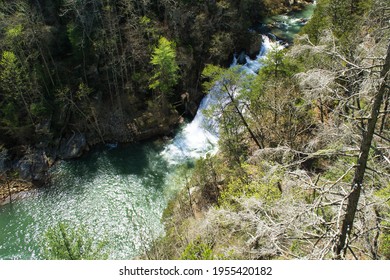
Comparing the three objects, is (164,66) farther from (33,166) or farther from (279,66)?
(33,166)

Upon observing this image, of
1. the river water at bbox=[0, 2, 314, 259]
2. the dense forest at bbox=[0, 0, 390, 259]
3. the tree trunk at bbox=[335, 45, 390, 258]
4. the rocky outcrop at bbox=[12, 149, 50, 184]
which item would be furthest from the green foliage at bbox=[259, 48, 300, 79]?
the rocky outcrop at bbox=[12, 149, 50, 184]

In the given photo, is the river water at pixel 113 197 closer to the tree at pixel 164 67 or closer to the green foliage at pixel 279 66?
the tree at pixel 164 67

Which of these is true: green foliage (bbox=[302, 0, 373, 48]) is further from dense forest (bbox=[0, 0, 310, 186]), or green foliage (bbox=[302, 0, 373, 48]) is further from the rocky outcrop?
the rocky outcrop

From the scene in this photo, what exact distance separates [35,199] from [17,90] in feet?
34.7

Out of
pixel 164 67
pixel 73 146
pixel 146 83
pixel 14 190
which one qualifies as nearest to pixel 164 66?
pixel 164 67

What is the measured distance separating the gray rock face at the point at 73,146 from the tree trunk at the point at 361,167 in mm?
28544

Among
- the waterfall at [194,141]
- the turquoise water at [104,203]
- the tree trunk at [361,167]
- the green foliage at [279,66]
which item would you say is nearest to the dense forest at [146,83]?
the green foliage at [279,66]

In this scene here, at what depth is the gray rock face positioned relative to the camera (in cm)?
3098

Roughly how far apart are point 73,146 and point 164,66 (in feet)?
39.6

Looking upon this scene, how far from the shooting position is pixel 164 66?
3044cm

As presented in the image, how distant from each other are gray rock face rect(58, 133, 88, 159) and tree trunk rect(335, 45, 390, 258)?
93.6 feet

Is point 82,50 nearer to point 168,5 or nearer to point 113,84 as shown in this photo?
point 113,84

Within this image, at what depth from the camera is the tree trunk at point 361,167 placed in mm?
5359

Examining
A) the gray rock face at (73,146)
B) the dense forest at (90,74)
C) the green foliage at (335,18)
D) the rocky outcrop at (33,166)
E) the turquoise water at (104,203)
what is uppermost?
the green foliage at (335,18)
